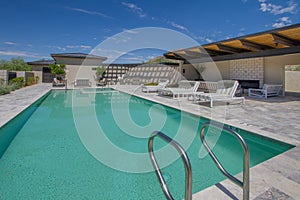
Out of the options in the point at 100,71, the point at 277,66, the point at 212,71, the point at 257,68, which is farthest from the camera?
the point at 100,71

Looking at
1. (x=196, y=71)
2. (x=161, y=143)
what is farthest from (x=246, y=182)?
(x=196, y=71)

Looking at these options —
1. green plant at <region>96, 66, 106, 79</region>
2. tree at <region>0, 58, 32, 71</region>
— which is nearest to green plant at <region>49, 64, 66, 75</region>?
green plant at <region>96, 66, 106, 79</region>

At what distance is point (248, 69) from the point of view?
12.6 metres

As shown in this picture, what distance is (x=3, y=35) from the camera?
69.3 feet

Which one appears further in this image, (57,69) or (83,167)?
(57,69)

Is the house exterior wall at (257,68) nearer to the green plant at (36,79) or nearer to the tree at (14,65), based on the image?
the green plant at (36,79)

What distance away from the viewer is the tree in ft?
102

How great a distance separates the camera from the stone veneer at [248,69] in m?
11.7

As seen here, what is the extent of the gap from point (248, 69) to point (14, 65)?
38505 millimetres

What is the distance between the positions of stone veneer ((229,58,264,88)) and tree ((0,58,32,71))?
106ft

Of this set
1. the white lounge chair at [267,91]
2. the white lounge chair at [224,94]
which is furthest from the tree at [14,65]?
the white lounge chair at [267,91]

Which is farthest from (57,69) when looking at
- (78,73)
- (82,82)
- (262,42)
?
(262,42)

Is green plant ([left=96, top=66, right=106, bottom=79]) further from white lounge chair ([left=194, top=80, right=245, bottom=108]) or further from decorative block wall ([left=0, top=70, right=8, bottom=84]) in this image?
white lounge chair ([left=194, top=80, right=245, bottom=108])

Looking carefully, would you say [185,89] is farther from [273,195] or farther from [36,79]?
[36,79]
